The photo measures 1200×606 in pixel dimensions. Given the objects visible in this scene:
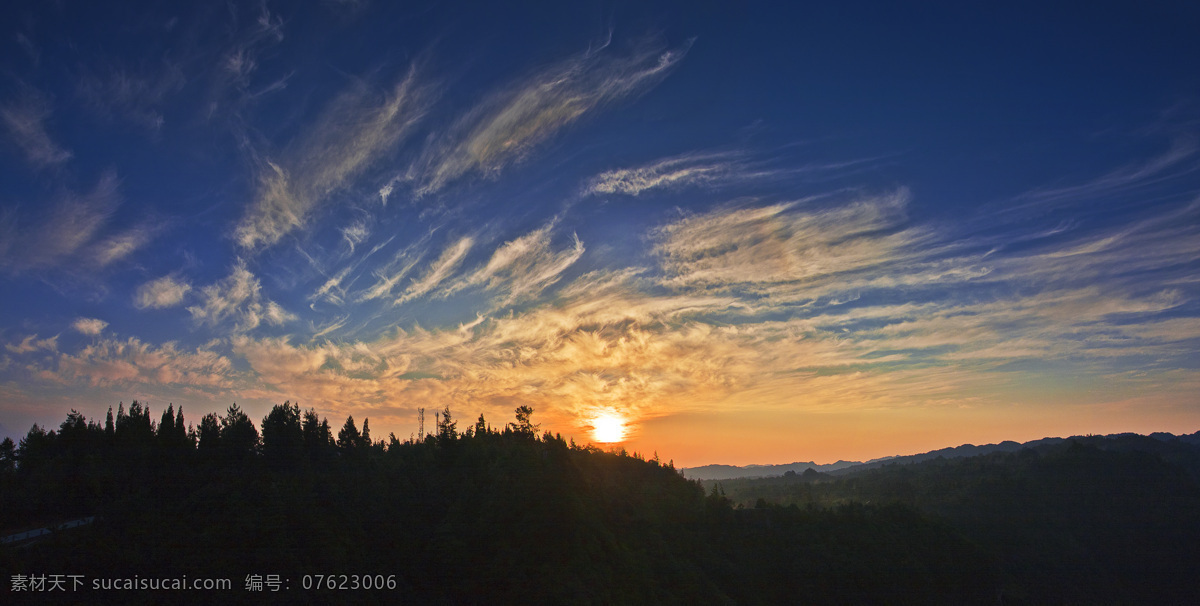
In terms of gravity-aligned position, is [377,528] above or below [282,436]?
below

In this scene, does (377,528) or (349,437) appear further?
(349,437)

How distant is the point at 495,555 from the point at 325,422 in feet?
194

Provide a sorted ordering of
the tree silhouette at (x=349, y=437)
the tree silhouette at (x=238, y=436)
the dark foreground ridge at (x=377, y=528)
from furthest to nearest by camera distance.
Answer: the tree silhouette at (x=349, y=437), the tree silhouette at (x=238, y=436), the dark foreground ridge at (x=377, y=528)

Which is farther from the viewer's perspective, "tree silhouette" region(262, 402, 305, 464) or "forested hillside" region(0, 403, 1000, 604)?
"tree silhouette" region(262, 402, 305, 464)

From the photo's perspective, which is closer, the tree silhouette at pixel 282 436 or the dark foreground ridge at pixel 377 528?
the dark foreground ridge at pixel 377 528

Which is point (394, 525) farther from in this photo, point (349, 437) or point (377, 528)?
point (349, 437)

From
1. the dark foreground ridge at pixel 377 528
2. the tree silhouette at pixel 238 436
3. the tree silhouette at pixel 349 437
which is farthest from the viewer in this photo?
the tree silhouette at pixel 349 437

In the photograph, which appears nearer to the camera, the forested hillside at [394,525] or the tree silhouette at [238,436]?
the forested hillside at [394,525]

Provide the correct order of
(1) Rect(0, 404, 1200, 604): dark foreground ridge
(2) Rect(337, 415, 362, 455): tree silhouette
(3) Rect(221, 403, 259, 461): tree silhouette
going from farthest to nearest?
(2) Rect(337, 415, 362, 455): tree silhouette < (3) Rect(221, 403, 259, 461): tree silhouette < (1) Rect(0, 404, 1200, 604): dark foreground ridge

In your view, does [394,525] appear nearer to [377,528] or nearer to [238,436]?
[377,528]

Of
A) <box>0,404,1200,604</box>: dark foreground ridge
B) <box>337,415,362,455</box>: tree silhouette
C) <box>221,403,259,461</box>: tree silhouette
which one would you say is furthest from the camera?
<box>337,415,362,455</box>: tree silhouette

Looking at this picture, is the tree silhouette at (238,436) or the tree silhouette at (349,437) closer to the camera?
the tree silhouette at (238,436)

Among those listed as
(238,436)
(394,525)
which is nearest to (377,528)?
(394,525)

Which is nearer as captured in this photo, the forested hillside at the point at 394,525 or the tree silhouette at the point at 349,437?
the forested hillside at the point at 394,525
